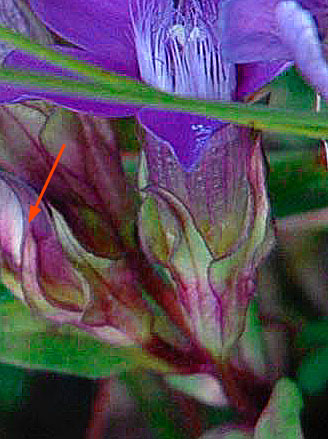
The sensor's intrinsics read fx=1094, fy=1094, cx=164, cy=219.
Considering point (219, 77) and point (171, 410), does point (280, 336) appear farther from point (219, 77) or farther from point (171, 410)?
point (219, 77)

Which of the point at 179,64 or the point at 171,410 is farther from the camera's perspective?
the point at 171,410

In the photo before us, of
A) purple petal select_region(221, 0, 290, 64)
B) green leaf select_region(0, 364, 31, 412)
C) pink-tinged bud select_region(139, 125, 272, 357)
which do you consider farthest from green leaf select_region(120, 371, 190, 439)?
purple petal select_region(221, 0, 290, 64)

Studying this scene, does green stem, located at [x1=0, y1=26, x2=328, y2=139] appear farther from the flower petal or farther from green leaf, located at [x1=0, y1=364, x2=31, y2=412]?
green leaf, located at [x1=0, y1=364, x2=31, y2=412]

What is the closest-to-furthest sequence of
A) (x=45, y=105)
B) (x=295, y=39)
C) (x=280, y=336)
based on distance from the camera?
(x=295, y=39) → (x=45, y=105) → (x=280, y=336)

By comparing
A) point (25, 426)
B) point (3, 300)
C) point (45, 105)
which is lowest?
point (25, 426)

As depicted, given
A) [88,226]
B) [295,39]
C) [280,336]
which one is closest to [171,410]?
[280,336]

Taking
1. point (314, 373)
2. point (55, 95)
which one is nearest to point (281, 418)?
point (314, 373)
